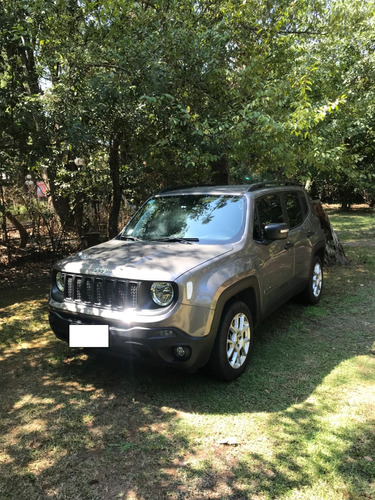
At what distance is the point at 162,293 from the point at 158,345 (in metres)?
0.41

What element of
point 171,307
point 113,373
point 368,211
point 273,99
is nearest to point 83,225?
point 273,99

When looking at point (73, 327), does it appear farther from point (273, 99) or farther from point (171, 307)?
point (273, 99)

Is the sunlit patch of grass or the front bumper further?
the sunlit patch of grass

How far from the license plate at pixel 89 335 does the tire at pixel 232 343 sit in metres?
0.93

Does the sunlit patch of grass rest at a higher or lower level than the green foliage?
lower

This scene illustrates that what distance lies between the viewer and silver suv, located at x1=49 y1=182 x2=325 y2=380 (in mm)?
2998

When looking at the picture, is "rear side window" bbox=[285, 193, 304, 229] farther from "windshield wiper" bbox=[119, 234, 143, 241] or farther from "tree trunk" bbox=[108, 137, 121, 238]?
"tree trunk" bbox=[108, 137, 121, 238]

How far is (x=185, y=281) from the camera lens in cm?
299

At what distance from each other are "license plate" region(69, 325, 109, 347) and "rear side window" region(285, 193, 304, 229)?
2.88 meters

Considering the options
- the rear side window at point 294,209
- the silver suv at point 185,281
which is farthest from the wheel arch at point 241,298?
the rear side window at point 294,209

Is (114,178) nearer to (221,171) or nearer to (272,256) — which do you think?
(221,171)

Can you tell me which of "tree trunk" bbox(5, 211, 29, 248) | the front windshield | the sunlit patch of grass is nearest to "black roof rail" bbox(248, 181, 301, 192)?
the front windshield

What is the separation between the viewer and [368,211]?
21.8 meters

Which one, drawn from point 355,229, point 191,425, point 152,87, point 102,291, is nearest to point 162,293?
point 102,291
